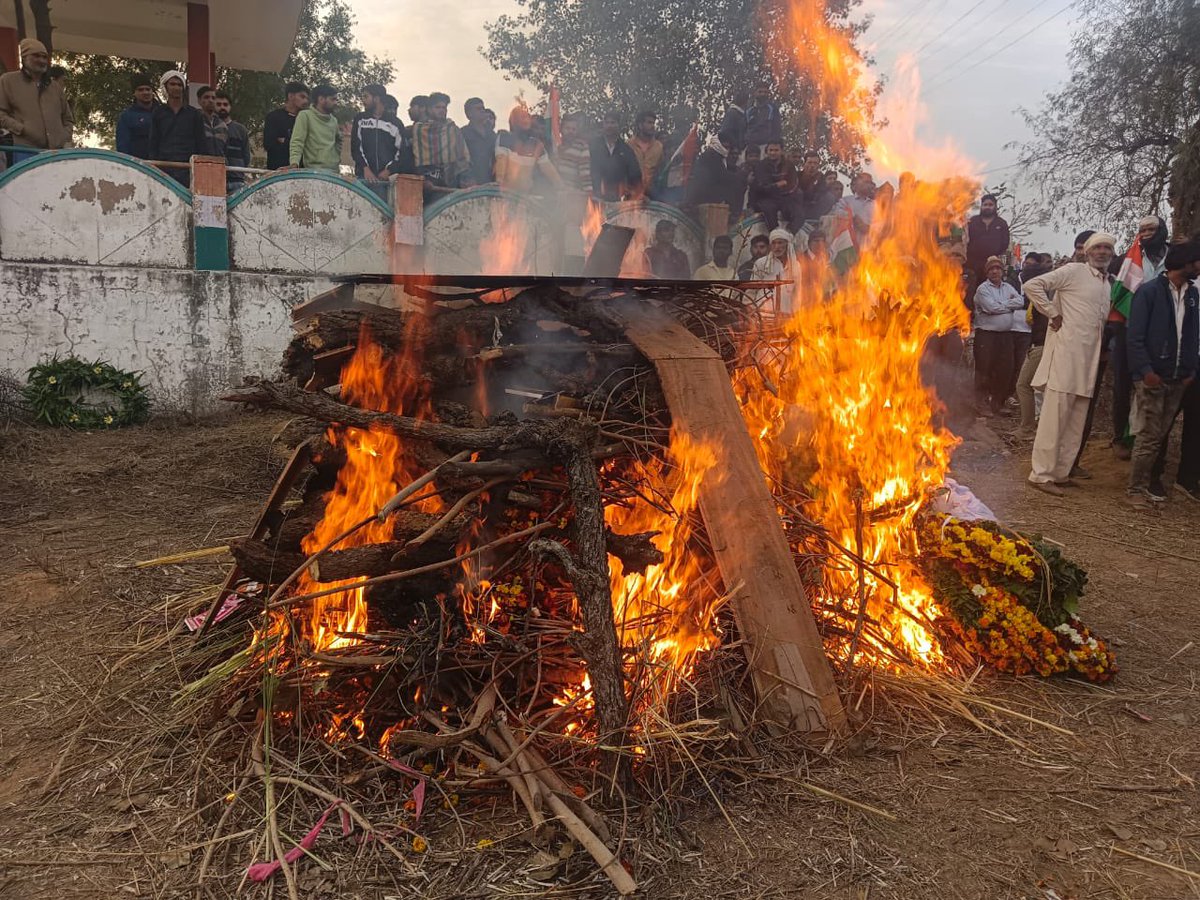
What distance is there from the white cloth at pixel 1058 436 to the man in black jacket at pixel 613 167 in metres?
6.67

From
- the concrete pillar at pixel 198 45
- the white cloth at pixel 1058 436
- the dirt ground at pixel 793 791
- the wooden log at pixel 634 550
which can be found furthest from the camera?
the concrete pillar at pixel 198 45

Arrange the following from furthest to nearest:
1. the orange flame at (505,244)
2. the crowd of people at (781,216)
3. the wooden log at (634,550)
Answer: the orange flame at (505,244) → the crowd of people at (781,216) → the wooden log at (634,550)

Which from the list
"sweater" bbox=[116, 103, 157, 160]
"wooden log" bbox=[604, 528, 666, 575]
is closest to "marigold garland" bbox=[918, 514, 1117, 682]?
"wooden log" bbox=[604, 528, 666, 575]

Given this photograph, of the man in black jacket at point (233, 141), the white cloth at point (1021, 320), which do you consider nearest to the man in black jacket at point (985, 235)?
the white cloth at point (1021, 320)

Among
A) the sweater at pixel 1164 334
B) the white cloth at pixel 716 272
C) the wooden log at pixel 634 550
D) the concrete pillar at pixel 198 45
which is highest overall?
the concrete pillar at pixel 198 45

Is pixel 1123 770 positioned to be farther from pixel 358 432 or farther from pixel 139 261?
pixel 139 261

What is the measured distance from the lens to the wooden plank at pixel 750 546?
3.41m

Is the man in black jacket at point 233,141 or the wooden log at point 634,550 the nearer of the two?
the wooden log at point 634,550

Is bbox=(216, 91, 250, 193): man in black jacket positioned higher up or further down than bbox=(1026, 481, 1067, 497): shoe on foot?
higher up

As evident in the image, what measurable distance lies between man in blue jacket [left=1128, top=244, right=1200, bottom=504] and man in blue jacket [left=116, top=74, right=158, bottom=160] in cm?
1149

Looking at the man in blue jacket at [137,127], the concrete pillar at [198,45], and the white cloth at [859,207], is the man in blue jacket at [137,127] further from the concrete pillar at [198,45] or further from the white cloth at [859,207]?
the white cloth at [859,207]

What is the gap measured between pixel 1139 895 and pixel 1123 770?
32.0 inches

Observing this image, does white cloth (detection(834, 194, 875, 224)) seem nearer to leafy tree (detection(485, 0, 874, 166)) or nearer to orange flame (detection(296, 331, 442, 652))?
orange flame (detection(296, 331, 442, 652))

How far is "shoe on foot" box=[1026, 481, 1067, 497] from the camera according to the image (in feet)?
27.3
